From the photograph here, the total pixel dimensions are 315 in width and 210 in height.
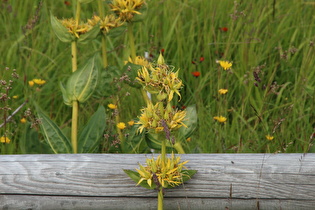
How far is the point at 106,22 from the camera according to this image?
2283 millimetres

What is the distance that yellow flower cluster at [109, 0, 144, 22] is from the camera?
2.22 meters

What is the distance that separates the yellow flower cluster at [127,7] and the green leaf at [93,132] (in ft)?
1.45

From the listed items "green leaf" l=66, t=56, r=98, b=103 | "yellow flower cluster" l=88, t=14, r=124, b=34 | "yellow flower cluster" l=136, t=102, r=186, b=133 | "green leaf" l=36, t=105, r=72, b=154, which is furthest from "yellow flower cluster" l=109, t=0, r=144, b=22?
"yellow flower cluster" l=136, t=102, r=186, b=133

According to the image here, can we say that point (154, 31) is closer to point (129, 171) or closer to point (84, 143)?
point (84, 143)

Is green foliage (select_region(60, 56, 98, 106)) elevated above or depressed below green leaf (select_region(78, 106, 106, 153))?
above

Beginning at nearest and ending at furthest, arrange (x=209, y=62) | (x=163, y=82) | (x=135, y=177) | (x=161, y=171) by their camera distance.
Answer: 1. (x=163, y=82)
2. (x=161, y=171)
3. (x=135, y=177)
4. (x=209, y=62)

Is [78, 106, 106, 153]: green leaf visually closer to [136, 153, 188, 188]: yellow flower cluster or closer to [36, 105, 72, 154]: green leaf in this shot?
[36, 105, 72, 154]: green leaf

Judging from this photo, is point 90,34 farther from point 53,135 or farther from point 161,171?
point 161,171

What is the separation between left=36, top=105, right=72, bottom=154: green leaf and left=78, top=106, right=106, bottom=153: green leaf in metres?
0.08

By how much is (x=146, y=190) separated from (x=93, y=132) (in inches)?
22.1

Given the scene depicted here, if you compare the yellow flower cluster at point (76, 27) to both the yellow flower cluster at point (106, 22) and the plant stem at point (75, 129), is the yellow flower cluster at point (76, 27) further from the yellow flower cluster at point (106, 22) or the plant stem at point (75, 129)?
the plant stem at point (75, 129)

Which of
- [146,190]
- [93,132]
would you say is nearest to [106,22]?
[93,132]

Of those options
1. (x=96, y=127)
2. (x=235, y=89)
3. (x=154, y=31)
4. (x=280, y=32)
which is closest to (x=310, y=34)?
(x=280, y=32)

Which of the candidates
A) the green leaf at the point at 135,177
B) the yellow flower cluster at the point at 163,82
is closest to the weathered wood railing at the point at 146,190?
the green leaf at the point at 135,177
